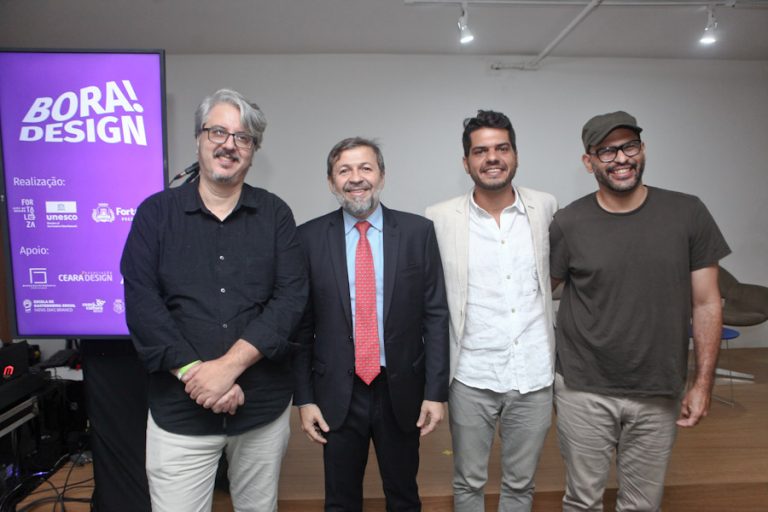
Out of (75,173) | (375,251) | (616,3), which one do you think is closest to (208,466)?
(375,251)

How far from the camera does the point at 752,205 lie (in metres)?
4.65

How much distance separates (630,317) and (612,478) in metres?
1.21

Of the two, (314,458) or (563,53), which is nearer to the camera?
(314,458)

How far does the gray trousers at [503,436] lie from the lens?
183cm

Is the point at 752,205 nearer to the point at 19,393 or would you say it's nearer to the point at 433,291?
the point at 433,291

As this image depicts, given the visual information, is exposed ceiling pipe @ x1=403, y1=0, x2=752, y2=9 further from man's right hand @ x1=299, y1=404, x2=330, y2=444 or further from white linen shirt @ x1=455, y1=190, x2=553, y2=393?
man's right hand @ x1=299, y1=404, x2=330, y2=444

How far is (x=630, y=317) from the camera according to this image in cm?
172

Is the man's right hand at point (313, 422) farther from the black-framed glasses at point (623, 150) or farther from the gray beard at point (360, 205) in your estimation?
the black-framed glasses at point (623, 150)

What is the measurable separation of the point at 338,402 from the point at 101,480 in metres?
1.24

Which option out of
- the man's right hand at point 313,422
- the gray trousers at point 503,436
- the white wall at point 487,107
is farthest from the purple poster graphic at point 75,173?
the white wall at point 487,107

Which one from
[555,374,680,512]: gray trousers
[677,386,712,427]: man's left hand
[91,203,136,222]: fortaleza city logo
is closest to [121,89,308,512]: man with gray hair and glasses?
[91,203,136,222]: fortaleza city logo

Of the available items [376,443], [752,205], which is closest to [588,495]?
[376,443]

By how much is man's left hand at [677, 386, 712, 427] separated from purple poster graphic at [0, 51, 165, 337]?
2.23 metres

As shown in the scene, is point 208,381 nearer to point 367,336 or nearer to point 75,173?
point 367,336
